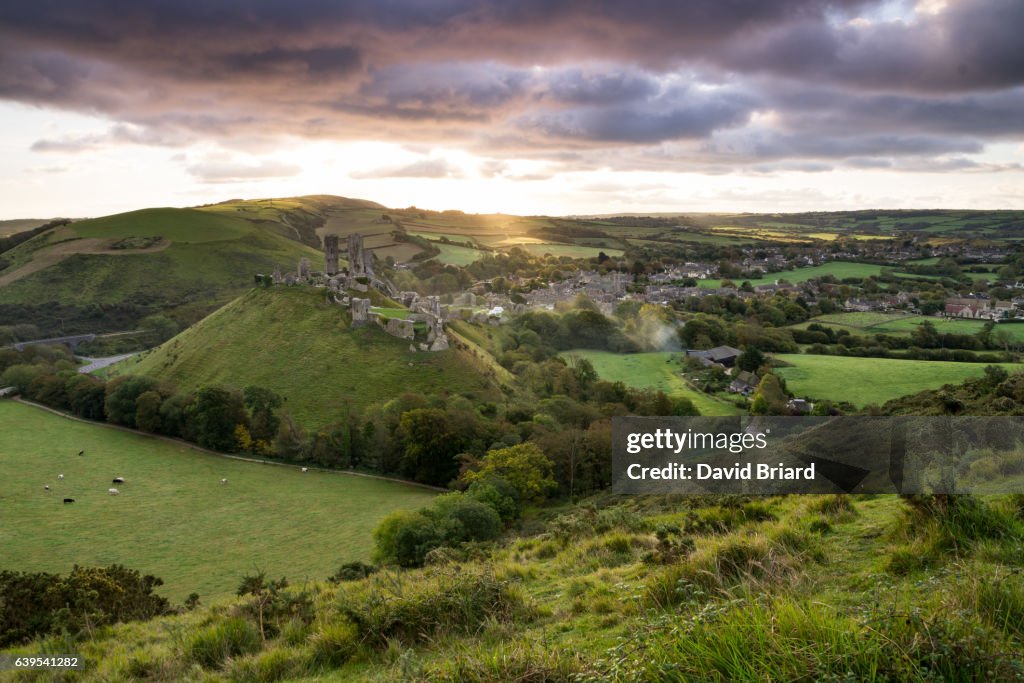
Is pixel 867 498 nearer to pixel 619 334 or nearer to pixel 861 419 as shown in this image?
pixel 861 419

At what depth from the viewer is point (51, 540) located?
34.1 m

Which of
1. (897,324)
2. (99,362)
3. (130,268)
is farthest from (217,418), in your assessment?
(130,268)

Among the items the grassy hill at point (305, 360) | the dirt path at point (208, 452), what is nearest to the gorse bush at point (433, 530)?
the dirt path at point (208, 452)

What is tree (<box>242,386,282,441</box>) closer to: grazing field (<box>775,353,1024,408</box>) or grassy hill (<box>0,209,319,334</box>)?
grazing field (<box>775,353,1024,408</box>)

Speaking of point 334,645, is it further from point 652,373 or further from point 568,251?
point 568,251

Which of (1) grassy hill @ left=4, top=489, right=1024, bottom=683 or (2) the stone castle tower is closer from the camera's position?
(1) grassy hill @ left=4, top=489, right=1024, bottom=683

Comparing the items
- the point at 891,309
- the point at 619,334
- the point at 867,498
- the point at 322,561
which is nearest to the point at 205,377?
the point at 322,561

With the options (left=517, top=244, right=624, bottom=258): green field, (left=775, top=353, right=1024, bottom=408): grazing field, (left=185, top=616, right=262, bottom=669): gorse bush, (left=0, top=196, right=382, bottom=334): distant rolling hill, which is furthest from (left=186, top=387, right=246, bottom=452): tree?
(left=517, top=244, right=624, bottom=258): green field

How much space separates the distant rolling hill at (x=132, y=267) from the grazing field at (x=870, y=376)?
10430 cm

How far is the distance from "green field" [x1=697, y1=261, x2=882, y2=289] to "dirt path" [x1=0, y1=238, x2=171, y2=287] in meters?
133

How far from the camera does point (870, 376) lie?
6203 cm

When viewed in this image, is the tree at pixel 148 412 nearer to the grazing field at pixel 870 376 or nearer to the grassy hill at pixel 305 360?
the grassy hill at pixel 305 360

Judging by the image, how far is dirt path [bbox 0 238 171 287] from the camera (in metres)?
128

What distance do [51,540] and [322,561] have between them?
1803 cm
